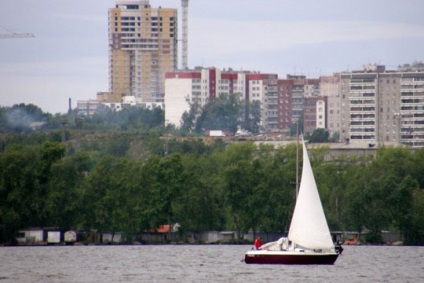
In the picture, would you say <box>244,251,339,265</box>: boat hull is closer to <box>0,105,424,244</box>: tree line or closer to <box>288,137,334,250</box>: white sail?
<box>288,137,334,250</box>: white sail

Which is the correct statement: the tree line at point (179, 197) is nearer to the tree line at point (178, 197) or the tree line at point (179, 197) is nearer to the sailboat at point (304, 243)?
the tree line at point (178, 197)

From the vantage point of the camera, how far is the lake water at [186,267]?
7788 centimetres

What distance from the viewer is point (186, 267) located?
86.9m

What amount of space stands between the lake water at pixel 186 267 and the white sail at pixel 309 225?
141 cm

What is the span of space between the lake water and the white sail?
4.63ft

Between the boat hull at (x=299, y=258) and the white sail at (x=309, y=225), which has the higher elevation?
the white sail at (x=309, y=225)

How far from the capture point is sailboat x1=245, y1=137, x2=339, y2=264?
85.4m

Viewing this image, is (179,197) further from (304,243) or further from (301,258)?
(301,258)

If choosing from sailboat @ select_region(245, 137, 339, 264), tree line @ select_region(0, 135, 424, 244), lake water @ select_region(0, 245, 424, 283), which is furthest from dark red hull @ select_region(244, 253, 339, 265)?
tree line @ select_region(0, 135, 424, 244)

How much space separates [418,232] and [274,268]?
1712 inches

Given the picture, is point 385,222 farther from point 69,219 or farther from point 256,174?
point 69,219

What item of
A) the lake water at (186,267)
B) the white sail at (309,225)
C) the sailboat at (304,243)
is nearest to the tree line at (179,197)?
the lake water at (186,267)

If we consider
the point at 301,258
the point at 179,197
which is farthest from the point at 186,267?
the point at 179,197

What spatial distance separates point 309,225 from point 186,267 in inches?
293
